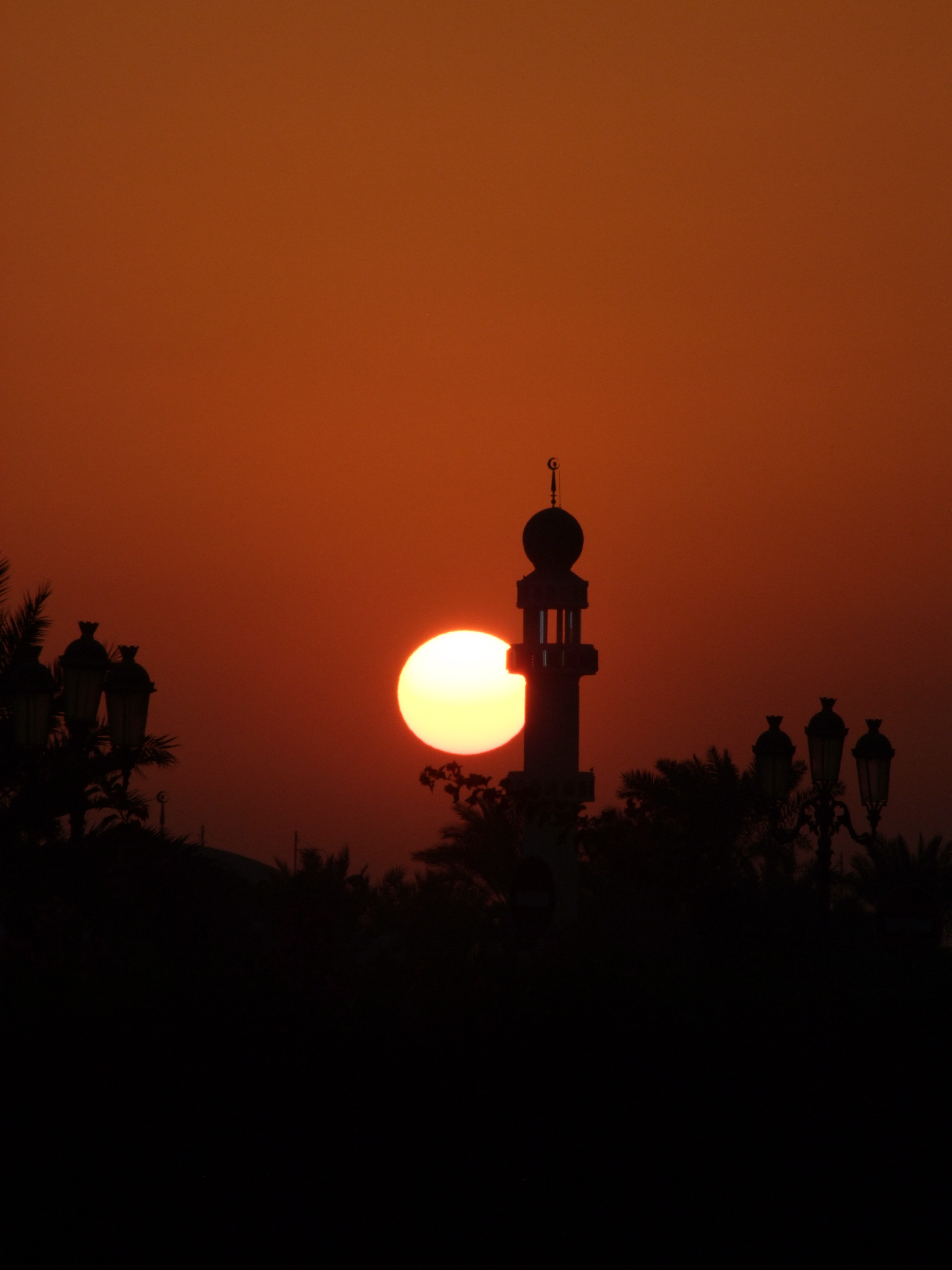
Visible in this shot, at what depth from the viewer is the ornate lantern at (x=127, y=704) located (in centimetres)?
1372

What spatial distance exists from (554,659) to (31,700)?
34.5 meters

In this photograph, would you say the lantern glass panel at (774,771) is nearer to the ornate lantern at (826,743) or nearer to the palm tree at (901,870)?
the ornate lantern at (826,743)

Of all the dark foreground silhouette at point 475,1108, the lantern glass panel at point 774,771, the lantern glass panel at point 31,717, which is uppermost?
the lantern glass panel at point 774,771

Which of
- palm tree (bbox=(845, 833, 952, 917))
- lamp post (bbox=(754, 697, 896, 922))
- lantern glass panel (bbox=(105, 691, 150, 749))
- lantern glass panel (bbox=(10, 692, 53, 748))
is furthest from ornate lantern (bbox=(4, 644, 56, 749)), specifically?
palm tree (bbox=(845, 833, 952, 917))

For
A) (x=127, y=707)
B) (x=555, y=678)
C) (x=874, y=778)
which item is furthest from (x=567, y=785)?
(x=127, y=707)

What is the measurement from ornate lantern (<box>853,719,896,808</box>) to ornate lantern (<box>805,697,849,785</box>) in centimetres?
42

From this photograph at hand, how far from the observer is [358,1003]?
332 inches

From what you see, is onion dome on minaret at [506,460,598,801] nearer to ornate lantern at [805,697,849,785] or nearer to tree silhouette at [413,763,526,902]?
tree silhouette at [413,763,526,902]

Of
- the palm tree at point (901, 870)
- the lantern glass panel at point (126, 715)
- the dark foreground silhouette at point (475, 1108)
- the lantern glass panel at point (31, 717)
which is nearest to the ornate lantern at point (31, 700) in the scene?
the lantern glass panel at point (31, 717)

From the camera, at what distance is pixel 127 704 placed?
13.7m

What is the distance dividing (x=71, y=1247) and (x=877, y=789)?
1230 centimetres

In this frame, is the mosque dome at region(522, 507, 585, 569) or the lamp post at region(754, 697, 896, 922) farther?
the mosque dome at region(522, 507, 585, 569)

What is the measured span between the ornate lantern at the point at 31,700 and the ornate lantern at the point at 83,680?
0.16 meters

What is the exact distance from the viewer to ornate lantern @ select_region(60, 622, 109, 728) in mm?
13586
